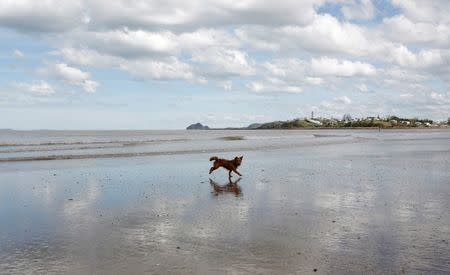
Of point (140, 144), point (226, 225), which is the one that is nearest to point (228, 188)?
point (226, 225)

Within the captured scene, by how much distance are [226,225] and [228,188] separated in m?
5.63

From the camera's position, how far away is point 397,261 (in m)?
6.77

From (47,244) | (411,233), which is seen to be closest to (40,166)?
(47,244)

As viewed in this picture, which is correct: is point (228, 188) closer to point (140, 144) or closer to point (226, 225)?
point (226, 225)

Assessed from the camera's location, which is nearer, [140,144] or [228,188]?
[228,188]

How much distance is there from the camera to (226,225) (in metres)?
Answer: 9.28

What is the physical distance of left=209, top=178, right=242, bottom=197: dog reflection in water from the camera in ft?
45.9

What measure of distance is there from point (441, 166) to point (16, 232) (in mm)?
18596

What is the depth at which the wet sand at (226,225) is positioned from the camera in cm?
681

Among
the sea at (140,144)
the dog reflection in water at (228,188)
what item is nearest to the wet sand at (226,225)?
the dog reflection in water at (228,188)

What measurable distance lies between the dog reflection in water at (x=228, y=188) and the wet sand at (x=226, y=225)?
0.04 metres

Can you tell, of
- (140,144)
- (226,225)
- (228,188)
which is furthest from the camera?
(140,144)

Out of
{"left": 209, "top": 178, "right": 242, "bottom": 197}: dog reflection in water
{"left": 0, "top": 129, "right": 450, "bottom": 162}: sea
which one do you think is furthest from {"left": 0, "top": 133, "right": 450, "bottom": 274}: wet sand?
{"left": 0, "top": 129, "right": 450, "bottom": 162}: sea

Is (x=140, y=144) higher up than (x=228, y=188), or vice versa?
(x=140, y=144)
